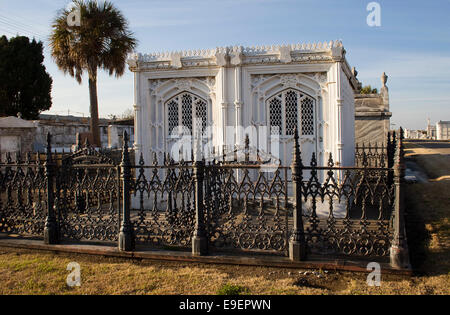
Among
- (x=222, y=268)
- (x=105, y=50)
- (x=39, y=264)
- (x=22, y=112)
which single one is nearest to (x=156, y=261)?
(x=222, y=268)

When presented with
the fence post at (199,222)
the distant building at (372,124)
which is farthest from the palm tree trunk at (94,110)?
the fence post at (199,222)

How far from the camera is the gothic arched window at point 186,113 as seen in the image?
1199 cm

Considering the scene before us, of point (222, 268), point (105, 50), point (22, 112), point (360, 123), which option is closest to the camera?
point (222, 268)

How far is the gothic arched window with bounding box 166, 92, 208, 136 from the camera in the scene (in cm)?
1199

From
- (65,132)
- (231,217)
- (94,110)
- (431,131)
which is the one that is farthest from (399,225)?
(431,131)

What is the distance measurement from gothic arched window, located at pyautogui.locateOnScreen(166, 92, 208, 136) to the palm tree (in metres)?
8.45

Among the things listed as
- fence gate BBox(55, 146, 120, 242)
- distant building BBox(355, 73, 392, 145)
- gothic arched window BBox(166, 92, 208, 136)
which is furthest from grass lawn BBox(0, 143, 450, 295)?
distant building BBox(355, 73, 392, 145)

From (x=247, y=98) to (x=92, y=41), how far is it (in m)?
10.7

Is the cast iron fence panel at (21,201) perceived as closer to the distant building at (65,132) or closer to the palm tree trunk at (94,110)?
the palm tree trunk at (94,110)

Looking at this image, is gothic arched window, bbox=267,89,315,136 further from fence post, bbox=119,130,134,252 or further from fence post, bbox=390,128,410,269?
fence post, bbox=119,130,134,252

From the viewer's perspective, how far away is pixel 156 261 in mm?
6410

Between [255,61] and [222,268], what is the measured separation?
6.98 metres

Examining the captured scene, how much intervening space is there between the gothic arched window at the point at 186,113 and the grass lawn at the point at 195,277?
6166 millimetres

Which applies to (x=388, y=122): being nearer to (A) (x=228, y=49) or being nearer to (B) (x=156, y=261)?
(A) (x=228, y=49)
